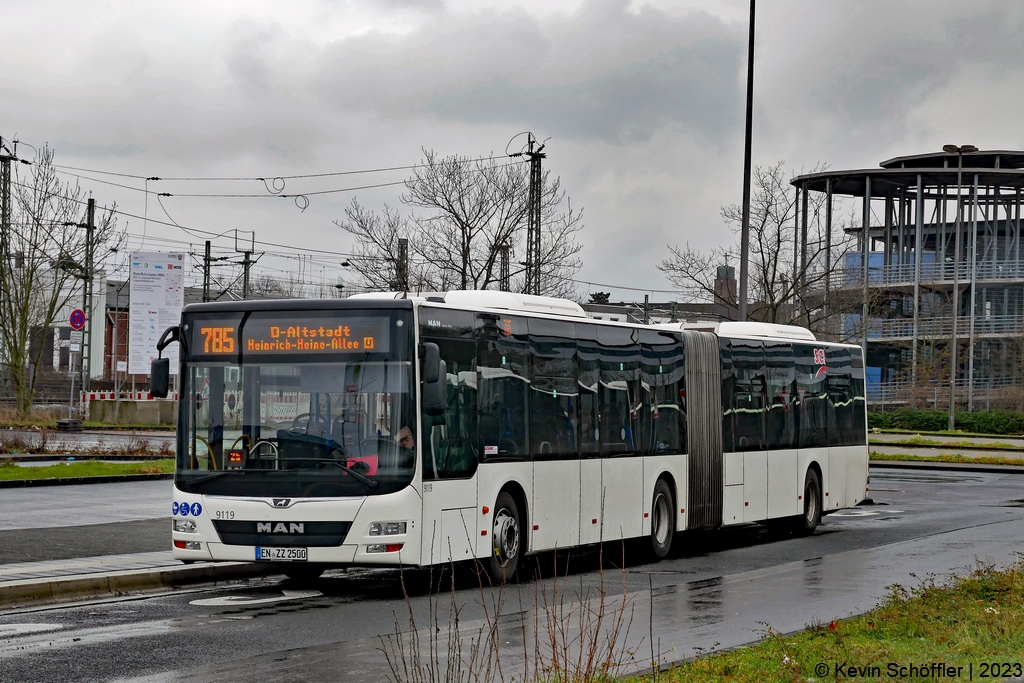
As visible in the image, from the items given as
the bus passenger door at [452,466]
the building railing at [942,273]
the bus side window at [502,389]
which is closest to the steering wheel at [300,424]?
the bus passenger door at [452,466]

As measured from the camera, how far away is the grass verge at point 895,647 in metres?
7.95

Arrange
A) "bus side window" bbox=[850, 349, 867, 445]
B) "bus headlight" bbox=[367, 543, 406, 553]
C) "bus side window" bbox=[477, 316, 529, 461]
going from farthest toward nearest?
1. "bus side window" bbox=[850, 349, 867, 445]
2. "bus side window" bbox=[477, 316, 529, 461]
3. "bus headlight" bbox=[367, 543, 406, 553]

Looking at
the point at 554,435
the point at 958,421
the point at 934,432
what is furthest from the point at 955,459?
the point at 554,435

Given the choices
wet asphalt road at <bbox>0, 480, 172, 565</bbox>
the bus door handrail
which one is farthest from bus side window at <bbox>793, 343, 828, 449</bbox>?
the bus door handrail

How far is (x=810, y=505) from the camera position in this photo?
22.4m

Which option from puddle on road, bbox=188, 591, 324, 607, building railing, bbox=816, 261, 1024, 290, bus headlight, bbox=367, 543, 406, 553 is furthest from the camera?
building railing, bbox=816, 261, 1024, 290

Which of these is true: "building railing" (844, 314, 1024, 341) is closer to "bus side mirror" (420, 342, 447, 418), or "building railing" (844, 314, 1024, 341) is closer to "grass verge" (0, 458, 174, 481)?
"grass verge" (0, 458, 174, 481)

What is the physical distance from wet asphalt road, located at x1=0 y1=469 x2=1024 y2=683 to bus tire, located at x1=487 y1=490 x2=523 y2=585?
0.31 m

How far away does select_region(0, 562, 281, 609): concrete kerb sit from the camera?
12.0 metres

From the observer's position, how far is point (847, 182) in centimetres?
7956

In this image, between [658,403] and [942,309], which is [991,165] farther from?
[658,403]

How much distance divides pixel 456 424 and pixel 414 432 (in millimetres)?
849

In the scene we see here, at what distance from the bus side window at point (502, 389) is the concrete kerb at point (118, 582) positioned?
285cm

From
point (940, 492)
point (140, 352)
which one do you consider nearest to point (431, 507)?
point (940, 492)
